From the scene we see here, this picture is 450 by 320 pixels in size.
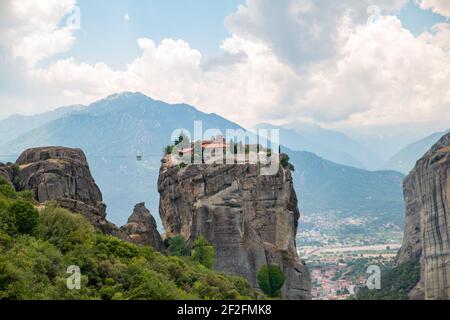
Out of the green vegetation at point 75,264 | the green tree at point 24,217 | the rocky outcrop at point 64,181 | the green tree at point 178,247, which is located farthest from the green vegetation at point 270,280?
the green tree at point 24,217

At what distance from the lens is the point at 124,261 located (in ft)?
97.9

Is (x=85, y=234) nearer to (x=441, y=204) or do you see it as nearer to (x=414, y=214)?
(x=441, y=204)

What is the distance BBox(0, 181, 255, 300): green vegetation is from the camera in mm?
22578

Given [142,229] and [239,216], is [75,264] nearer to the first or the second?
[142,229]

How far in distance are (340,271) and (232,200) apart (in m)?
103

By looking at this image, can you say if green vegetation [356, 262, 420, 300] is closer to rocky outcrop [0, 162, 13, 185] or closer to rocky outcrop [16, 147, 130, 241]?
rocky outcrop [16, 147, 130, 241]

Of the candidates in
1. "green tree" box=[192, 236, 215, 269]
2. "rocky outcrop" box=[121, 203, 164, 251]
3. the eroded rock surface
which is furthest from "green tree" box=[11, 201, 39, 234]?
"green tree" box=[192, 236, 215, 269]

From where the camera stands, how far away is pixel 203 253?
44031 mm

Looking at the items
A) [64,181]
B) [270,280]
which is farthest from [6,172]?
[270,280]

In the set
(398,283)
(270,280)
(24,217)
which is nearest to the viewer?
(24,217)

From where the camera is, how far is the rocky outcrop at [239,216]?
46.1m

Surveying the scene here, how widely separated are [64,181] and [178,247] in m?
10.0

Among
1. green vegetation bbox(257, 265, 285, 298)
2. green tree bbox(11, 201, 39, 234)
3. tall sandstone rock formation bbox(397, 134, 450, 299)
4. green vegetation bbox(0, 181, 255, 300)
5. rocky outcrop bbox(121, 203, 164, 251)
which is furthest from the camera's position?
tall sandstone rock formation bbox(397, 134, 450, 299)

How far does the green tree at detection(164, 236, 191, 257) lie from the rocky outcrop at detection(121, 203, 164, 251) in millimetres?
835
